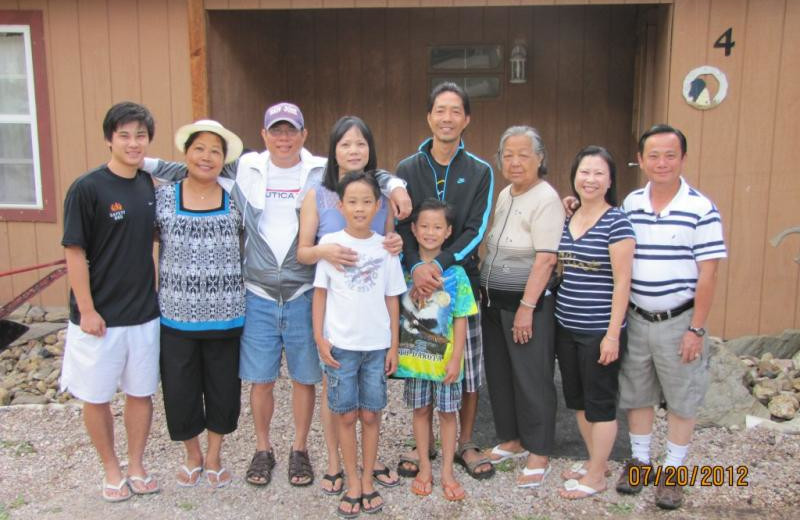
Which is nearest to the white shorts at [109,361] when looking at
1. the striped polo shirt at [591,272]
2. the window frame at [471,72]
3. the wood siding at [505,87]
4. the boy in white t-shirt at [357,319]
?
the boy in white t-shirt at [357,319]

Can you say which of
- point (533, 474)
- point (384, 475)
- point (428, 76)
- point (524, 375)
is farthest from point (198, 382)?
point (428, 76)

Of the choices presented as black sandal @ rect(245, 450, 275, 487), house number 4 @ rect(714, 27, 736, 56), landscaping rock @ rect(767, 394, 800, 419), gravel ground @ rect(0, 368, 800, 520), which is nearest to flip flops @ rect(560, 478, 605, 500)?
gravel ground @ rect(0, 368, 800, 520)

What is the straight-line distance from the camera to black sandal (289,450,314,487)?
3128 mm

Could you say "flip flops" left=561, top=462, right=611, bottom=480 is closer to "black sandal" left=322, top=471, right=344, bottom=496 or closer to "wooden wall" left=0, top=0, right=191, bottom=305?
"black sandal" left=322, top=471, right=344, bottom=496

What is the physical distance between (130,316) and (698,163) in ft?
12.9

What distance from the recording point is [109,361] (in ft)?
9.30

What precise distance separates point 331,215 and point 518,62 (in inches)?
159

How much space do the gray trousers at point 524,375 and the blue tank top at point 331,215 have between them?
684 mm

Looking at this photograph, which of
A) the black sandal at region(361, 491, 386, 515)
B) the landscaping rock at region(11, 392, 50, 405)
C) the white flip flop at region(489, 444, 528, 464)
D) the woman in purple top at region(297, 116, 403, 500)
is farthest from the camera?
the landscaping rock at region(11, 392, 50, 405)

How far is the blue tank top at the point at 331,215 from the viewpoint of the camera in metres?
2.87

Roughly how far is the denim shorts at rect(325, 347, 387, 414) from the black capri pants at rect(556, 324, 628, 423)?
0.80m

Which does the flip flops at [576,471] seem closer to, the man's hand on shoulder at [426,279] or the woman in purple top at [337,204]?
the woman in purple top at [337,204]

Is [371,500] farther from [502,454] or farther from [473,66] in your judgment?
[473,66]

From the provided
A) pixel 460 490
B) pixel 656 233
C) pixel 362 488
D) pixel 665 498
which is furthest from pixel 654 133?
pixel 362 488
